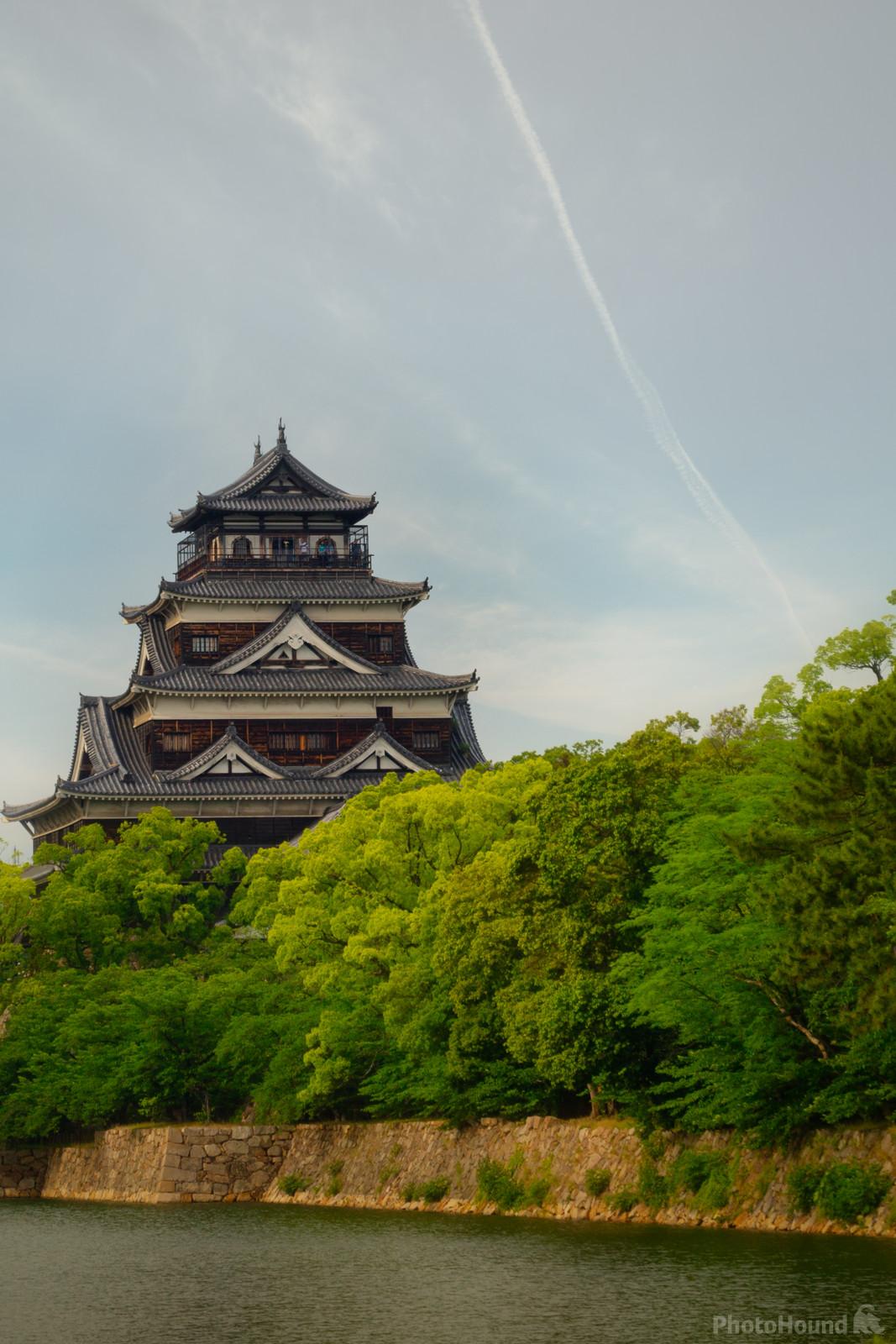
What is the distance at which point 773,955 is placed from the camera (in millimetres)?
27984

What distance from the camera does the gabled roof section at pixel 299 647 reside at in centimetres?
7144

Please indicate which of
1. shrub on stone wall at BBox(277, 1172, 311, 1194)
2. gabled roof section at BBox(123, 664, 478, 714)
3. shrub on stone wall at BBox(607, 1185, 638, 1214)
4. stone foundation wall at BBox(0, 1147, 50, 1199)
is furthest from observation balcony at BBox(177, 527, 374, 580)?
shrub on stone wall at BBox(607, 1185, 638, 1214)

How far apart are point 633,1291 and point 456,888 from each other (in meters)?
14.2

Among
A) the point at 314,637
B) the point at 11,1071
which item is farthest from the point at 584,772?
the point at 314,637

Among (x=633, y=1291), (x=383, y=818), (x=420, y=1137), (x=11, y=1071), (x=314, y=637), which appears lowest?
(x=633, y=1291)

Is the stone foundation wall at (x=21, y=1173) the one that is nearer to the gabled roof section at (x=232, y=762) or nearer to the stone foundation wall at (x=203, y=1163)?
the stone foundation wall at (x=203, y=1163)

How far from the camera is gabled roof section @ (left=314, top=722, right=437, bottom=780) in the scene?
6862 centimetres

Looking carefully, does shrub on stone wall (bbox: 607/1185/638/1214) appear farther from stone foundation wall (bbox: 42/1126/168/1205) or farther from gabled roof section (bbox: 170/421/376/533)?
gabled roof section (bbox: 170/421/376/533)

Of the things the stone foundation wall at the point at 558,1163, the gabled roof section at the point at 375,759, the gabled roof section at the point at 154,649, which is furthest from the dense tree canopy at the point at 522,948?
the gabled roof section at the point at 154,649

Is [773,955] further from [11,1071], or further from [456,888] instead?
[11,1071]

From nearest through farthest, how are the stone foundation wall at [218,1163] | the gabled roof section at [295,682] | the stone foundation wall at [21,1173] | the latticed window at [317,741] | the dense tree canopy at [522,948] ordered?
the dense tree canopy at [522,948]
the stone foundation wall at [218,1163]
the stone foundation wall at [21,1173]
the gabled roof section at [295,682]
the latticed window at [317,741]

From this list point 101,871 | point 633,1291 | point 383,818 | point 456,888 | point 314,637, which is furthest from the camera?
point 314,637

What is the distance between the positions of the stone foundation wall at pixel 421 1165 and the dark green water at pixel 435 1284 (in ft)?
2.80

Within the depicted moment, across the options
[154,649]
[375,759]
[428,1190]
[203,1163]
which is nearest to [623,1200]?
[428,1190]
